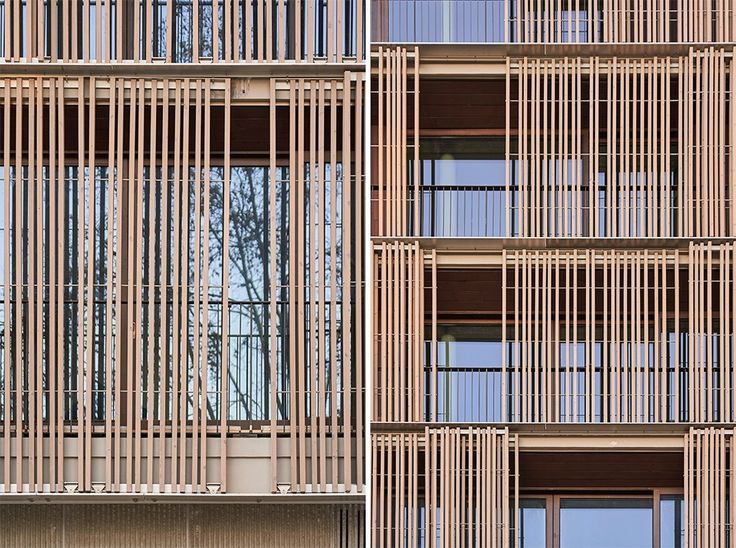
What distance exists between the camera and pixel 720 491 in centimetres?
1520

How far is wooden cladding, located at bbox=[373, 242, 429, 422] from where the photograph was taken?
15.4 meters

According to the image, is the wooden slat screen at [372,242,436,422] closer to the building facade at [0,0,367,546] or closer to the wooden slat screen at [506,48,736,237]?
the building facade at [0,0,367,546]

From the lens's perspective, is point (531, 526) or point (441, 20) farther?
point (531, 526)

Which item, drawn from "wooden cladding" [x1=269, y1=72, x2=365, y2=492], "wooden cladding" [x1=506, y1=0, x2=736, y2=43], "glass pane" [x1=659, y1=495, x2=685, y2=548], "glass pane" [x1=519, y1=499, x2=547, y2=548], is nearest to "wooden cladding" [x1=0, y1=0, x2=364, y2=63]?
"wooden cladding" [x1=269, y1=72, x2=365, y2=492]

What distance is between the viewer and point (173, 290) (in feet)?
52.2

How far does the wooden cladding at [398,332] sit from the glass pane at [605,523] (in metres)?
2.62

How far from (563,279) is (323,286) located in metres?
2.98

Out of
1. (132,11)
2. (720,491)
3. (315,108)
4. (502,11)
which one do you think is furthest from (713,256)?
(132,11)

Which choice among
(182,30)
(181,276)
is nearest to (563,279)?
(181,276)

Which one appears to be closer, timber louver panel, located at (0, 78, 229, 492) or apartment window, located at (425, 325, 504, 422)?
timber louver panel, located at (0, 78, 229, 492)

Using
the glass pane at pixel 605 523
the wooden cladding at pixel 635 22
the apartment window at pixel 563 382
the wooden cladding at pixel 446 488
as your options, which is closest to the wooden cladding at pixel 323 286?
the wooden cladding at pixel 446 488

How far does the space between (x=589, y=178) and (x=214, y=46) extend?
4.94m

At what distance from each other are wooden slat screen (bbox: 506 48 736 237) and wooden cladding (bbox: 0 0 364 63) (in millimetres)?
2426

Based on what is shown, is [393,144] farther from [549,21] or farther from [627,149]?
[627,149]
